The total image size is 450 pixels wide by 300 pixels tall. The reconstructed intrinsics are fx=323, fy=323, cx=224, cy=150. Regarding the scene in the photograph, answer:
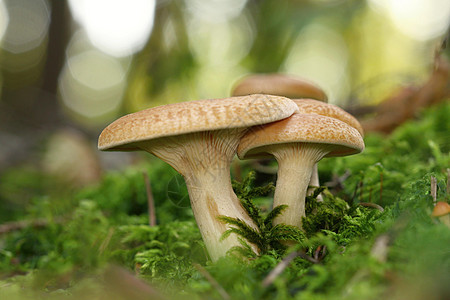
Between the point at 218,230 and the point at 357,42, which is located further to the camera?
the point at 357,42

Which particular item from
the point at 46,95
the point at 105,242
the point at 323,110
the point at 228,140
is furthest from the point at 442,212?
the point at 46,95

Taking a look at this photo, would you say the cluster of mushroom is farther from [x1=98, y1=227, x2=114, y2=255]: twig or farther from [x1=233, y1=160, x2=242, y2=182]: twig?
[x1=233, y1=160, x2=242, y2=182]: twig

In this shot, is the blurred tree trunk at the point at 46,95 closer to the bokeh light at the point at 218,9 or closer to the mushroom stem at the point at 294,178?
the bokeh light at the point at 218,9

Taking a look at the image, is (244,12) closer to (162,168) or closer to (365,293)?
(162,168)

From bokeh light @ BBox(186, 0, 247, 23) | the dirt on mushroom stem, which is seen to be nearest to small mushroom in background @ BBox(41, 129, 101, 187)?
the dirt on mushroom stem

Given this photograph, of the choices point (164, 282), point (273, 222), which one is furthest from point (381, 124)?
point (164, 282)
